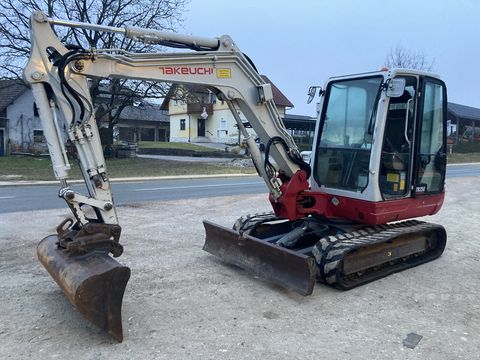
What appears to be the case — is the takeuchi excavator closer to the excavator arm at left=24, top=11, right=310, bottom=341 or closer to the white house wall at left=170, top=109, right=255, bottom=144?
the excavator arm at left=24, top=11, right=310, bottom=341

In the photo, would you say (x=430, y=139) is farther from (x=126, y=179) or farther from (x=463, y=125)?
(x=463, y=125)

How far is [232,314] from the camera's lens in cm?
457

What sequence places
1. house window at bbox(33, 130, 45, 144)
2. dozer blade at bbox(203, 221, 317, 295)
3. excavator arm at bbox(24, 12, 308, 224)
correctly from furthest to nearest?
house window at bbox(33, 130, 45, 144) → dozer blade at bbox(203, 221, 317, 295) → excavator arm at bbox(24, 12, 308, 224)

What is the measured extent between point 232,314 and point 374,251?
226 cm

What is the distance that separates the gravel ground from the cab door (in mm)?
1200

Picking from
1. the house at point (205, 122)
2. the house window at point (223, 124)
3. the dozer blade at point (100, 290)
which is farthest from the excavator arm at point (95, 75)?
the house window at point (223, 124)

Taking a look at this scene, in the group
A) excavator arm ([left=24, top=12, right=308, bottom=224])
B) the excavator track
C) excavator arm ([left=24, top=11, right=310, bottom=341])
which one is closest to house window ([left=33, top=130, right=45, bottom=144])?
excavator arm ([left=24, top=11, right=310, bottom=341])

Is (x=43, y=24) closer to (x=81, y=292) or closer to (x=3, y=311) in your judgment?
(x=81, y=292)

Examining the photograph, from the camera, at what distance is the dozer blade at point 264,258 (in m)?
4.92

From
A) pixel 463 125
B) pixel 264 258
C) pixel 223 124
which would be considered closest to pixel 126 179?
pixel 264 258

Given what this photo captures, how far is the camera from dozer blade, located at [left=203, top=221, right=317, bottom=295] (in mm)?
4919

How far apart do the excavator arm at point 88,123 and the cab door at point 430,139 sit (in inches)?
110

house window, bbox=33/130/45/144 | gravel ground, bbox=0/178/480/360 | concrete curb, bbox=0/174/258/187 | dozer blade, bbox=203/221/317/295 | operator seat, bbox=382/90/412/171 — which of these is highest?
operator seat, bbox=382/90/412/171

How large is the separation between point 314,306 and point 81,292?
7.90ft
